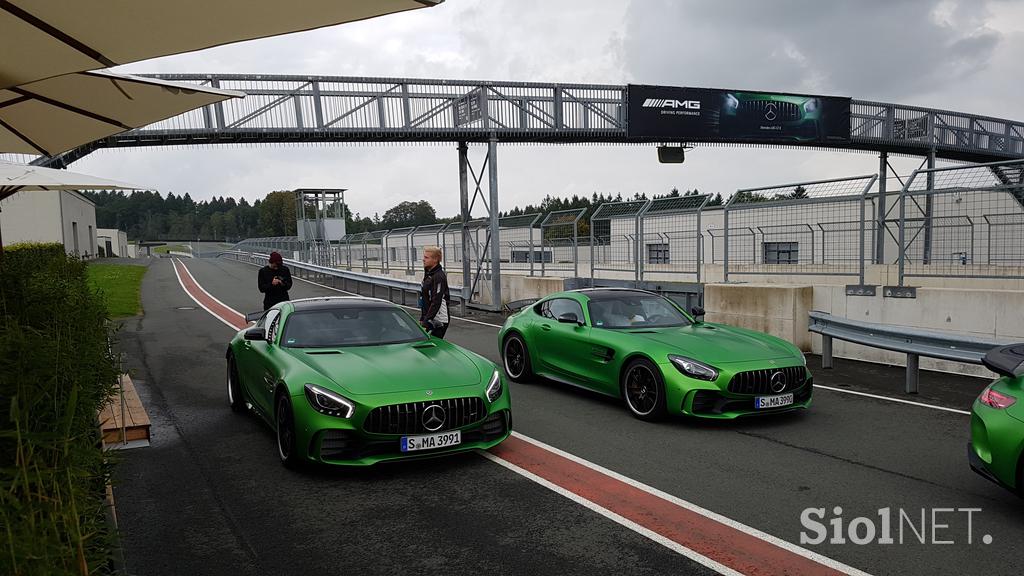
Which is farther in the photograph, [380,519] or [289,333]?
[289,333]

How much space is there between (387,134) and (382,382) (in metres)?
12.9

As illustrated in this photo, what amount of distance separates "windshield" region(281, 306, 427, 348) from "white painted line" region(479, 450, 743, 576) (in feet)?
5.47

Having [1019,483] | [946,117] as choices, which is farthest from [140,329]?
[946,117]

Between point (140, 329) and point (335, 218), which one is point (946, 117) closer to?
point (140, 329)

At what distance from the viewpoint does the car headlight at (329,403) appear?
5375mm

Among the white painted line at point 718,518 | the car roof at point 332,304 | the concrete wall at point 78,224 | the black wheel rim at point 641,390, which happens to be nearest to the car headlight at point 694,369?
the black wheel rim at point 641,390

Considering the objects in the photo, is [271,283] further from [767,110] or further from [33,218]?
[33,218]

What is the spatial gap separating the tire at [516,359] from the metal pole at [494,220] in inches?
345

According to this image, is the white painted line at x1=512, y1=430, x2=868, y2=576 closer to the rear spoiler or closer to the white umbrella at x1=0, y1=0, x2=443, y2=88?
the rear spoiler

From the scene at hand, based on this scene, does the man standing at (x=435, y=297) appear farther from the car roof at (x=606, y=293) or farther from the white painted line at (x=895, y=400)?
the white painted line at (x=895, y=400)

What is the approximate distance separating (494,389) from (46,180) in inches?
259

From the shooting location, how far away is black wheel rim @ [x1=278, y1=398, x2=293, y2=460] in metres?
5.69

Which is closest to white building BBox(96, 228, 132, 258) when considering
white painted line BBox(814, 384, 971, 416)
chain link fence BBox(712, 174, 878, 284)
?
chain link fence BBox(712, 174, 878, 284)

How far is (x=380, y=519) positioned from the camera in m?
4.70
